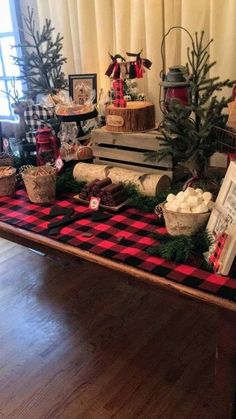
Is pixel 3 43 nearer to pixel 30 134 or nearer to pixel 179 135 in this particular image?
pixel 30 134

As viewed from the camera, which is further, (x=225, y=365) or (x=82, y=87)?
(x=82, y=87)

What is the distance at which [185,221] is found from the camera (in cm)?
110

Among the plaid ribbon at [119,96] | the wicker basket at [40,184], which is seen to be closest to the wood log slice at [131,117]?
the plaid ribbon at [119,96]

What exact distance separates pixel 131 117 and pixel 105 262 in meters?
0.63

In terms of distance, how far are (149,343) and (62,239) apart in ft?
2.52

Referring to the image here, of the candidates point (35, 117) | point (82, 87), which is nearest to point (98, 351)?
point (35, 117)

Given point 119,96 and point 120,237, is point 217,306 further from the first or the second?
point 119,96

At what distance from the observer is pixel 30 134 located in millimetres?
1860

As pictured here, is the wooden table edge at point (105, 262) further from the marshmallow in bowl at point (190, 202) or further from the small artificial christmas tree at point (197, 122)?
the small artificial christmas tree at point (197, 122)

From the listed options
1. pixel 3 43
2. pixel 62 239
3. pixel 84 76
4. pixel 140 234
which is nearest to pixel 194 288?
pixel 140 234

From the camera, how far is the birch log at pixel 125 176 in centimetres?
140

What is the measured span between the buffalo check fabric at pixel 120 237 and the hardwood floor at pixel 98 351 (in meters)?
0.06

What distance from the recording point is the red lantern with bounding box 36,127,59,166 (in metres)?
1.69

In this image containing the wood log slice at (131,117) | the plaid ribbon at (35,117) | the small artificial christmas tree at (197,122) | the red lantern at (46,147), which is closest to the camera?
the small artificial christmas tree at (197,122)
